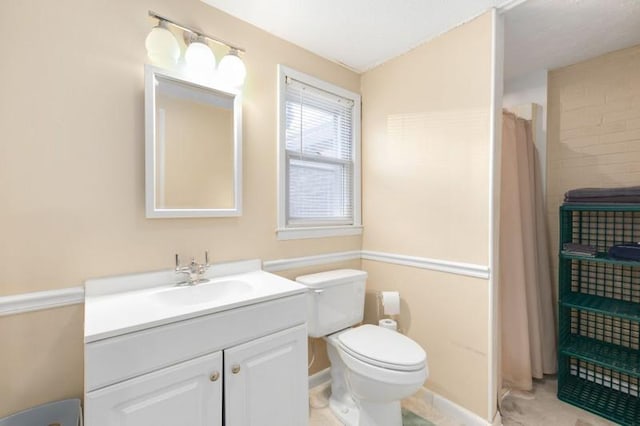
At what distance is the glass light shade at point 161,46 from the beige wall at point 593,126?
102 inches

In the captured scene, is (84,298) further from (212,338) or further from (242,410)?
(242,410)

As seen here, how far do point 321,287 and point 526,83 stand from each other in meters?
2.27

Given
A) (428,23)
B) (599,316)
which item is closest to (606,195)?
(599,316)

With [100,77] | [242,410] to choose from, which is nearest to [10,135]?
[100,77]

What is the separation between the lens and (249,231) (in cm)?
168

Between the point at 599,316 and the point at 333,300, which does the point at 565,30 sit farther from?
the point at 333,300

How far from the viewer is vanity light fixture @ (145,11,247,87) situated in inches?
Answer: 51.1

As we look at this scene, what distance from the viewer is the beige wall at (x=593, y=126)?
1.85 m

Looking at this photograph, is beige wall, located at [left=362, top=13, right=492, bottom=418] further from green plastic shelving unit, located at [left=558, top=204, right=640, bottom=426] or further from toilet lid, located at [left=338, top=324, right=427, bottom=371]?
green plastic shelving unit, located at [left=558, top=204, right=640, bottom=426]

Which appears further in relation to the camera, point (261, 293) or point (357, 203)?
point (357, 203)

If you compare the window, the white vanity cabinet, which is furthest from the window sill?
A: the white vanity cabinet

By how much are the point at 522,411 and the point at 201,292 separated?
202 centimetres

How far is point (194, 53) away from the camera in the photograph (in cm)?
139

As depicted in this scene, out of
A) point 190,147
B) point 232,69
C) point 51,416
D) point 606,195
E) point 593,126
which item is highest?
point 232,69
